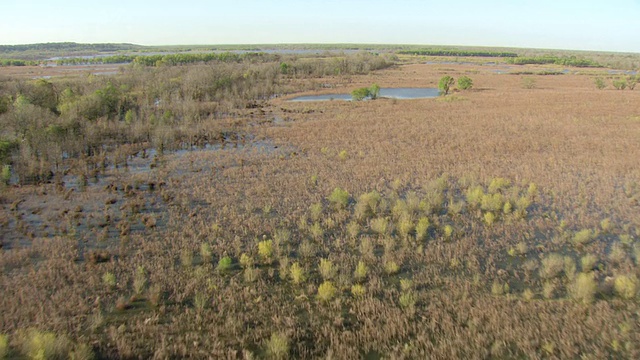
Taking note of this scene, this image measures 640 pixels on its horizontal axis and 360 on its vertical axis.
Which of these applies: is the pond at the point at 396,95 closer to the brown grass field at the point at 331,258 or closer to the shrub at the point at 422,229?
the brown grass field at the point at 331,258

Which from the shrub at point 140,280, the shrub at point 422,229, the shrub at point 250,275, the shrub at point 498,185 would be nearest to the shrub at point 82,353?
the shrub at point 140,280

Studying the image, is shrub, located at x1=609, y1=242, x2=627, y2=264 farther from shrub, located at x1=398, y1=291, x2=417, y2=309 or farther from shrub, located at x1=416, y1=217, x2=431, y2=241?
shrub, located at x1=398, y1=291, x2=417, y2=309

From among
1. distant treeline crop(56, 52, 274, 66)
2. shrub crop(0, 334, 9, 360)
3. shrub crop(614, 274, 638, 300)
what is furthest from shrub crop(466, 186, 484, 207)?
distant treeline crop(56, 52, 274, 66)

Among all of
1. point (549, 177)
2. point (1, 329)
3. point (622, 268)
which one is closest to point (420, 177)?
point (549, 177)

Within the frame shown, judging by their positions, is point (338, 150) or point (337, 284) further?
point (338, 150)

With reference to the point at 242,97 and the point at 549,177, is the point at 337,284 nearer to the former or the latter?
the point at 549,177

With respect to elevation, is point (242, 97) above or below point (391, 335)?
above
